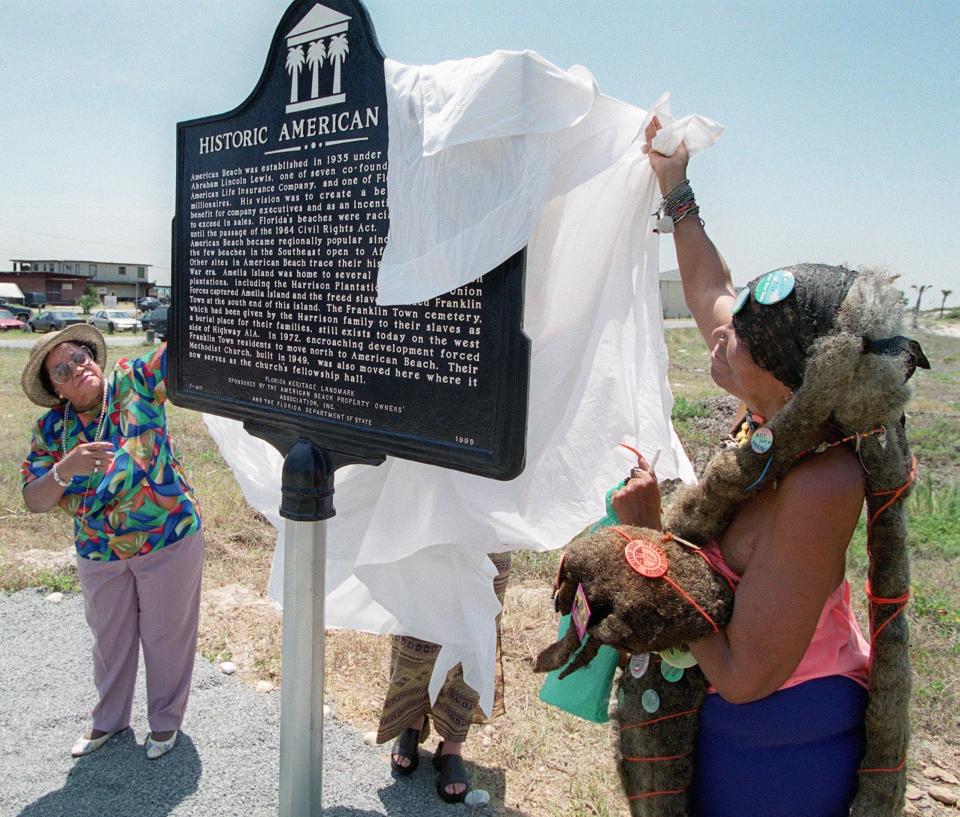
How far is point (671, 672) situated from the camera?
5.77 ft

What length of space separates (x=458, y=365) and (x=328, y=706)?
228 cm

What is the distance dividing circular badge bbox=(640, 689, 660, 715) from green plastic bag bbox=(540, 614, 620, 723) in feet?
0.82

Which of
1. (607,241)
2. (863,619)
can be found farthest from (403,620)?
(863,619)

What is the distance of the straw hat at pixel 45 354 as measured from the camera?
3080 mm

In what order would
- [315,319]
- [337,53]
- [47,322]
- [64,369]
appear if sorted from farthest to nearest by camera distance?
[47,322] < [64,369] < [315,319] < [337,53]

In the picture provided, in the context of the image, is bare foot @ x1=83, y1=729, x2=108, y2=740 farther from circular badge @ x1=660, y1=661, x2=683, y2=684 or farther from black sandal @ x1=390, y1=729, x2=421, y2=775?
circular badge @ x1=660, y1=661, x2=683, y2=684

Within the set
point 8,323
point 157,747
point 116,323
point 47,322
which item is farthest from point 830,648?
point 8,323

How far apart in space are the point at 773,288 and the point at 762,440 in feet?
1.01

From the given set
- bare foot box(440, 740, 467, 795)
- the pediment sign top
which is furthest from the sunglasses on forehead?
bare foot box(440, 740, 467, 795)

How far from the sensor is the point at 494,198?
180 centimetres

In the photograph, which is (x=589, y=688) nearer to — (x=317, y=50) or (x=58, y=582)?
(x=317, y=50)

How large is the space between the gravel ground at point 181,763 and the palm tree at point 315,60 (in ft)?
8.36

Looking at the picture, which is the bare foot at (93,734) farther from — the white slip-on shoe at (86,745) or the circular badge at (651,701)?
the circular badge at (651,701)

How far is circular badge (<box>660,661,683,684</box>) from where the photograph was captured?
5.73 feet
